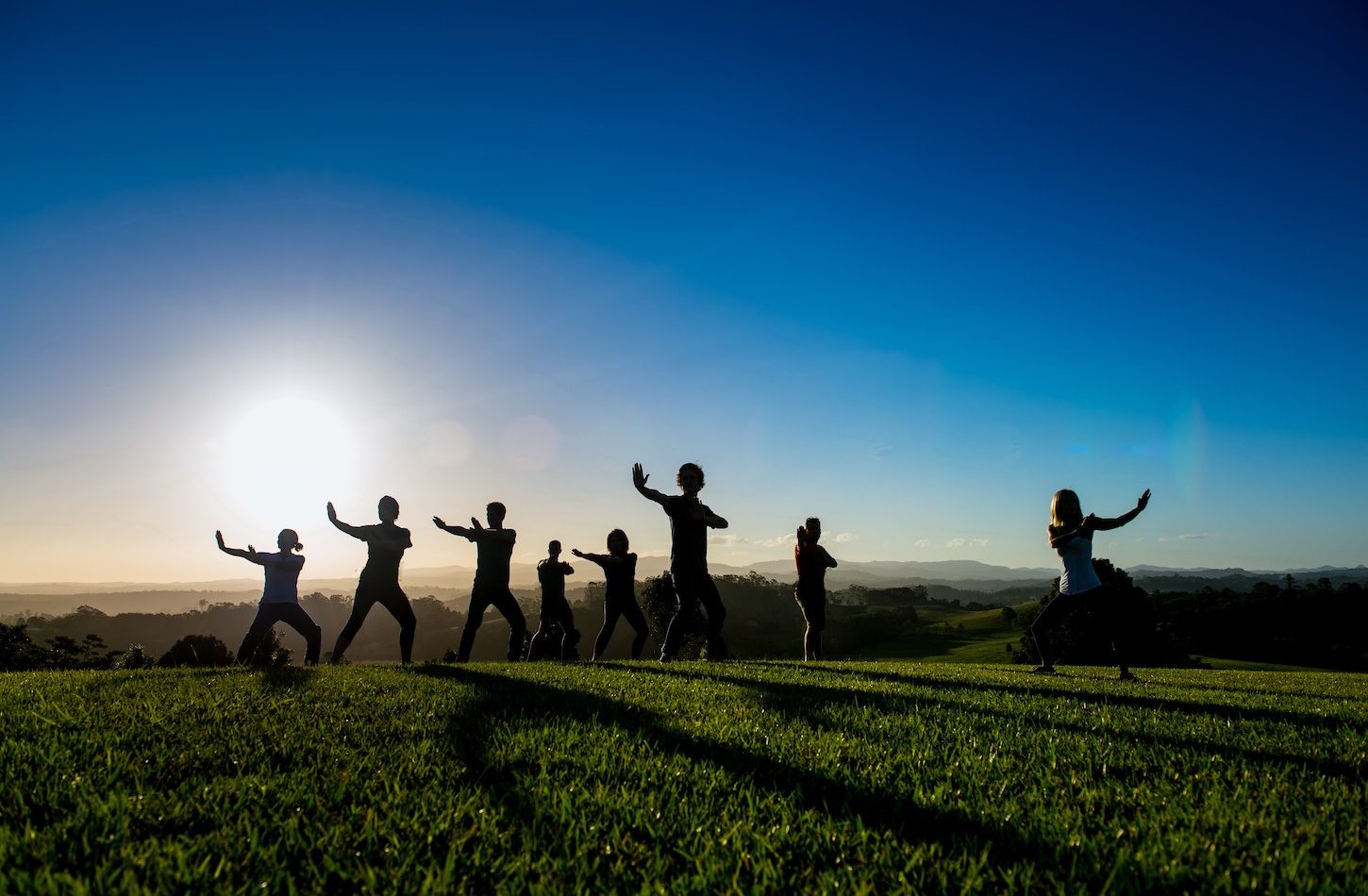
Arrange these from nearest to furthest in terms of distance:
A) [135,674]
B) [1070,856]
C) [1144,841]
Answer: [1070,856] < [1144,841] < [135,674]

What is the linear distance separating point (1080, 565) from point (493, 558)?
906 cm

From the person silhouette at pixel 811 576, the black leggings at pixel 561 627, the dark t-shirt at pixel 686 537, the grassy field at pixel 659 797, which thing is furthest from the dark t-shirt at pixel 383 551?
the person silhouette at pixel 811 576

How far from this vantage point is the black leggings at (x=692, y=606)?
33.4 ft

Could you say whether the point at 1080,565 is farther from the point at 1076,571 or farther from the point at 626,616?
the point at 626,616

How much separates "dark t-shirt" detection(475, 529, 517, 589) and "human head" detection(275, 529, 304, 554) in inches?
110

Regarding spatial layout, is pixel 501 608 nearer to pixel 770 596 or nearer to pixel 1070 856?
pixel 1070 856

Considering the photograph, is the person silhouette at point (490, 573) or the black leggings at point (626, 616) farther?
the black leggings at point (626, 616)

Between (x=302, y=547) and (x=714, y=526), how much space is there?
6749 mm

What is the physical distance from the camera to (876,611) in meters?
108

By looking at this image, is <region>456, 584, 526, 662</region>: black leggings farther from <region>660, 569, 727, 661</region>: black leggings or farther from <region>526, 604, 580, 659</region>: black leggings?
<region>660, 569, 727, 661</region>: black leggings

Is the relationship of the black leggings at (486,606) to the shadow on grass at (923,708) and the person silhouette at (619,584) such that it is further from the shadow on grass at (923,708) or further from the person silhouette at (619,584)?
the shadow on grass at (923,708)

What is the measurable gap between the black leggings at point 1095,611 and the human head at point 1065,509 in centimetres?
101

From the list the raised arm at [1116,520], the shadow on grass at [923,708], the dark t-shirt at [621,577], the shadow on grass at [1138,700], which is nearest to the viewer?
the shadow on grass at [923,708]

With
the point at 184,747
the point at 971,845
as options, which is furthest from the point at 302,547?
the point at 971,845
